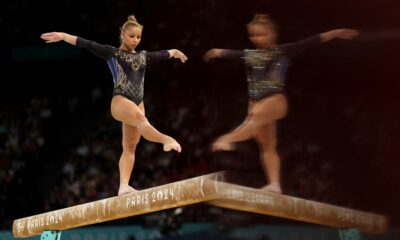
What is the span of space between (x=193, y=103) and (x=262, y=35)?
4634 millimetres

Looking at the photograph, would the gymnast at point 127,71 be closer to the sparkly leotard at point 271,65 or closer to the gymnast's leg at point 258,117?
the gymnast's leg at point 258,117

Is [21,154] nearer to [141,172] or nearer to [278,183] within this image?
[141,172]

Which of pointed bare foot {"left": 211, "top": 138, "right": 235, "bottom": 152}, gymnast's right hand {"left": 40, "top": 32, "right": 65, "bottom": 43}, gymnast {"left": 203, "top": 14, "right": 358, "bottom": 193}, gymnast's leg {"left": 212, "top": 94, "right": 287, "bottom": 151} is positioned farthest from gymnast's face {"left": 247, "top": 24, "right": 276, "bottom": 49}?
gymnast's right hand {"left": 40, "top": 32, "right": 65, "bottom": 43}

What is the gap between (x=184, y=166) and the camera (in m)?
8.04

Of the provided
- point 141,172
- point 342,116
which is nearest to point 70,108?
point 141,172

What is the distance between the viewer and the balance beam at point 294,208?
359cm

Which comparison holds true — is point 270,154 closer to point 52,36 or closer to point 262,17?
point 262,17

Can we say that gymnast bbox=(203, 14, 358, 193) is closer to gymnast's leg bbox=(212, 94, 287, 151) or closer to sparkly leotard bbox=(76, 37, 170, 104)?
gymnast's leg bbox=(212, 94, 287, 151)

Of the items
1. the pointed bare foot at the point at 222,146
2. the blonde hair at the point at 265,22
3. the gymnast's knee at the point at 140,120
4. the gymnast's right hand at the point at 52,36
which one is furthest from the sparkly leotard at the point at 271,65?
the gymnast's right hand at the point at 52,36

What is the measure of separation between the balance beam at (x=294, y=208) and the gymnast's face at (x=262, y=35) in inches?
39.3

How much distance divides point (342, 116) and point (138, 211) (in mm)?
1600

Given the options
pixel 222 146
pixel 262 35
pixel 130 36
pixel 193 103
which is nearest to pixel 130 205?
pixel 222 146

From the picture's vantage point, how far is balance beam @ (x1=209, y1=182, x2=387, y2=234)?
3.59 metres

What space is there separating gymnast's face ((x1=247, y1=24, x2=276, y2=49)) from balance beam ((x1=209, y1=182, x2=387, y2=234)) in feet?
3.27
